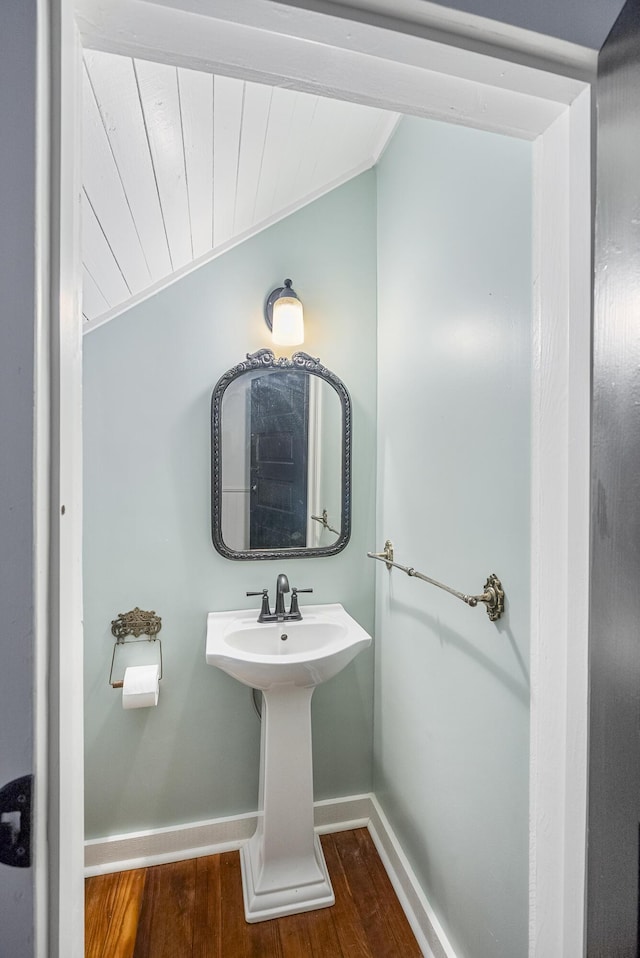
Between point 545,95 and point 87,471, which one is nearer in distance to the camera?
point 545,95

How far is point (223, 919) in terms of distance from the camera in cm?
147

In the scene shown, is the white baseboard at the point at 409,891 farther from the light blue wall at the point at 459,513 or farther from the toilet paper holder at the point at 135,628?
the toilet paper holder at the point at 135,628

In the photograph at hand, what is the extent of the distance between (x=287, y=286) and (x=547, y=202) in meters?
1.19

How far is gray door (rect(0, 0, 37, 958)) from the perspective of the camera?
0.43m

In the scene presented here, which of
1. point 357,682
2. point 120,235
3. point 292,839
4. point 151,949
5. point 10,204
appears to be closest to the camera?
point 10,204

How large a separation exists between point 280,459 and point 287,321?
500mm

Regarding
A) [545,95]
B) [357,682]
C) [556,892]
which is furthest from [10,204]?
[357,682]

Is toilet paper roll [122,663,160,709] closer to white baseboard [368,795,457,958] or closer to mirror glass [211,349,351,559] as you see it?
mirror glass [211,349,351,559]

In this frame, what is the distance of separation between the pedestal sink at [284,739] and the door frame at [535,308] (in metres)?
0.86

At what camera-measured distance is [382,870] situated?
5.40 ft

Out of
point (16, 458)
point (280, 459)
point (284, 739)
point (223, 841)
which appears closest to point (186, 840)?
point (223, 841)

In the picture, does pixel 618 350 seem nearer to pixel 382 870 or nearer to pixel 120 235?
pixel 120 235

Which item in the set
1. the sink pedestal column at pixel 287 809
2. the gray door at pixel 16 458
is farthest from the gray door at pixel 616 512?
the sink pedestal column at pixel 287 809

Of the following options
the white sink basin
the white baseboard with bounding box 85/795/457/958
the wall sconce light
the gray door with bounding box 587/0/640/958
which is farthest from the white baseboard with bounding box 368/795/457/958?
the wall sconce light
